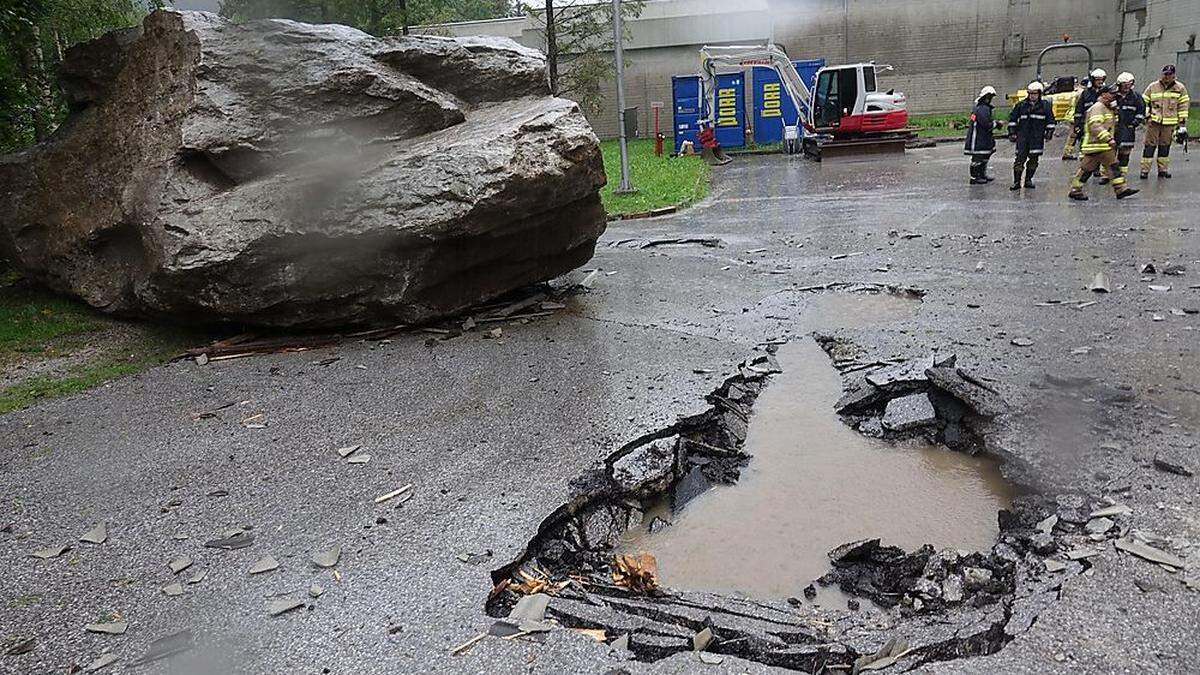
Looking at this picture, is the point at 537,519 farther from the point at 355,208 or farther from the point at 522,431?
the point at 355,208

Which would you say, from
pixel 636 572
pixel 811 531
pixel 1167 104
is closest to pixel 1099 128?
pixel 1167 104

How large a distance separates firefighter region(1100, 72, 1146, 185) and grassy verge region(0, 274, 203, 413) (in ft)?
45.3

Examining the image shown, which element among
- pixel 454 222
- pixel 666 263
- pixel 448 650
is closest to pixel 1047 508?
pixel 448 650

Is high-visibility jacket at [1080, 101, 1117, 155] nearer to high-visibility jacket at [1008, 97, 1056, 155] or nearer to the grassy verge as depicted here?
high-visibility jacket at [1008, 97, 1056, 155]

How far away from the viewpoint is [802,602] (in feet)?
11.2

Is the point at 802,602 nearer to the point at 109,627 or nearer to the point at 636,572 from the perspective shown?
the point at 636,572

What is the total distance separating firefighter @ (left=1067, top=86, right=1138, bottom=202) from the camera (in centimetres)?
1189

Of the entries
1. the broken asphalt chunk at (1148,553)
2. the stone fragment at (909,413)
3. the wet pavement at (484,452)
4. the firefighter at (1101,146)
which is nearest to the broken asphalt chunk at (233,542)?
the wet pavement at (484,452)

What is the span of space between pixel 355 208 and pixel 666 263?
4.32 m

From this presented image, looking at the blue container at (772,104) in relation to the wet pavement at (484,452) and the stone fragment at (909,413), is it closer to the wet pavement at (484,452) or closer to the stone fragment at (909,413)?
the wet pavement at (484,452)

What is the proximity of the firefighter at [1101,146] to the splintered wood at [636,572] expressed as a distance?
11428mm

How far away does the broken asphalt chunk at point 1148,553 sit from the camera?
127 inches

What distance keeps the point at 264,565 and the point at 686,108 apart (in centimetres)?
2398

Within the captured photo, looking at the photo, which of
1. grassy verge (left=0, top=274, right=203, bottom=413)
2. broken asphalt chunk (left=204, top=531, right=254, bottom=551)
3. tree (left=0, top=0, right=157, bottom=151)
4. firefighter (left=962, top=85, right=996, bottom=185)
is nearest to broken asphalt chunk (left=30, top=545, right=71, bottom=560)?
broken asphalt chunk (left=204, top=531, right=254, bottom=551)
